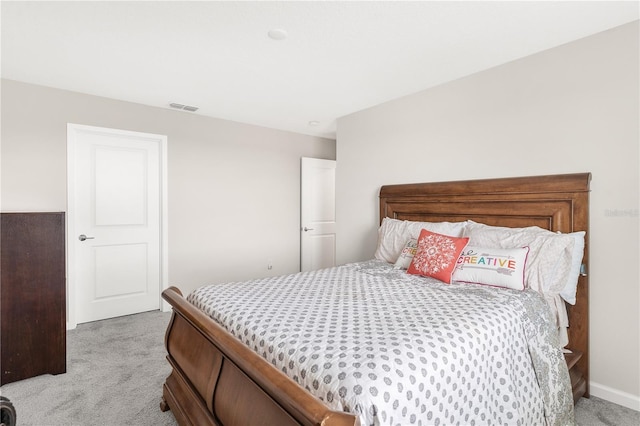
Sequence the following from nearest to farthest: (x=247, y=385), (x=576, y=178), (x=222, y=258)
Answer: (x=247, y=385) → (x=576, y=178) → (x=222, y=258)

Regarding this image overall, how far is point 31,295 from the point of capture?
2.32 m

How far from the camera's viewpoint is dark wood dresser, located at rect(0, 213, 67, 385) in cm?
224

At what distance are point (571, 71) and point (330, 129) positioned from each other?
2.92m

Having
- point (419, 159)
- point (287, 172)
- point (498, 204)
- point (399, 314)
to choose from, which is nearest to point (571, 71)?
point (498, 204)

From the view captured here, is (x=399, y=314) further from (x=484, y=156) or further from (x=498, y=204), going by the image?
(x=484, y=156)

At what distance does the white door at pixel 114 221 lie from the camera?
3.37 meters

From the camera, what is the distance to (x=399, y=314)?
1613mm

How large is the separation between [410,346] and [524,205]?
1.80 m

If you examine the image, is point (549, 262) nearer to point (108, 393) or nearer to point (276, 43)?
point (276, 43)

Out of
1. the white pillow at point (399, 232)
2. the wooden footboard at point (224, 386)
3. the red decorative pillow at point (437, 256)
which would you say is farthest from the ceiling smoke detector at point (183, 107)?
the red decorative pillow at point (437, 256)

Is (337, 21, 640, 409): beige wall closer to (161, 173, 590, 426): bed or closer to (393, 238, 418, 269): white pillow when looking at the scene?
(161, 173, 590, 426): bed

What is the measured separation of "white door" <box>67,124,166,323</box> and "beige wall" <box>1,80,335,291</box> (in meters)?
0.13

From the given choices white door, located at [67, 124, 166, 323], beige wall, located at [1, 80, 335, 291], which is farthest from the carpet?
beige wall, located at [1, 80, 335, 291]

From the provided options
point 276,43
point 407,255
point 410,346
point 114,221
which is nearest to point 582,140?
point 407,255
